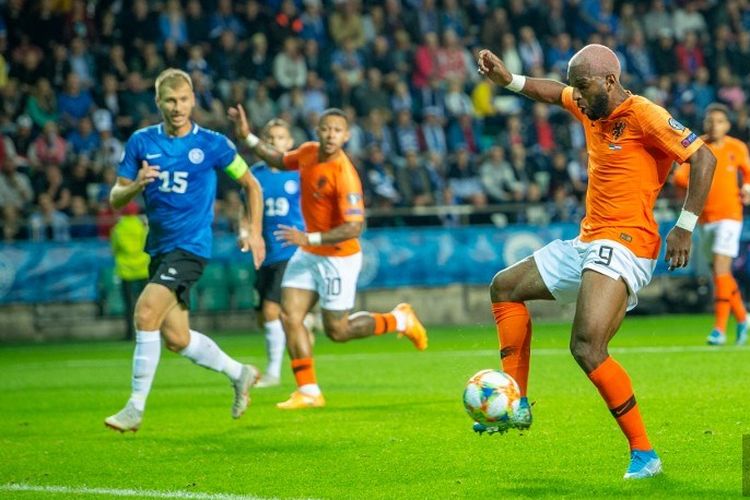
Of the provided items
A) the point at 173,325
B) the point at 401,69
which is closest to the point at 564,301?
the point at 173,325

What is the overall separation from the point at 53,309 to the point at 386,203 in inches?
228

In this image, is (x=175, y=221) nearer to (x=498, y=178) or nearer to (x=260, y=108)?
(x=260, y=108)

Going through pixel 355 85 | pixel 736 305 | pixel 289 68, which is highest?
pixel 289 68

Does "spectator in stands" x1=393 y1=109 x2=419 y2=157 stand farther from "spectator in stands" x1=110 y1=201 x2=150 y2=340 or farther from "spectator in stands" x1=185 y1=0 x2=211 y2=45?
"spectator in stands" x1=110 y1=201 x2=150 y2=340

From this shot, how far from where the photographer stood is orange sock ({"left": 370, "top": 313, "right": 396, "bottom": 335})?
12664 millimetres

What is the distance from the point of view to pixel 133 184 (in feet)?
32.0

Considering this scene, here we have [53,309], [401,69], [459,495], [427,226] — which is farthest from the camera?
[401,69]

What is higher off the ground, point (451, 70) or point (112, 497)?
point (451, 70)

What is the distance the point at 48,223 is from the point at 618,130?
14.6 meters

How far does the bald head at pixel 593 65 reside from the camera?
743 cm

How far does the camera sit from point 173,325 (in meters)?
10.1

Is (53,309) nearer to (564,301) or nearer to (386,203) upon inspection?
(386,203)

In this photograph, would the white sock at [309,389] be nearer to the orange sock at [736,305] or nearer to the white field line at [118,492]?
the white field line at [118,492]

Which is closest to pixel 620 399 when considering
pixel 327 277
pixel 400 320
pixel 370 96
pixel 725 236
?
pixel 327 277
